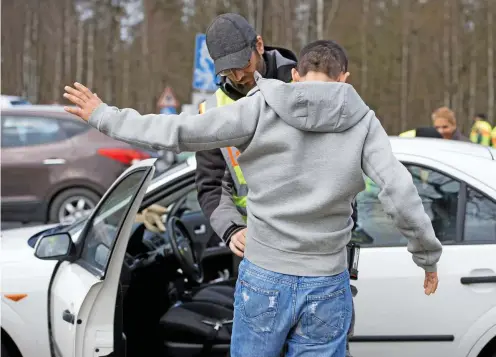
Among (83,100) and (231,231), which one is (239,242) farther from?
(83,100)

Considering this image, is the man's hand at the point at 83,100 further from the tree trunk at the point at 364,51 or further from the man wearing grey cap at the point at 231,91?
the tree trunk at the point at 364,51

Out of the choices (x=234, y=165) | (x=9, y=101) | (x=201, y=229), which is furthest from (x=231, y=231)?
(x=9, y=101)

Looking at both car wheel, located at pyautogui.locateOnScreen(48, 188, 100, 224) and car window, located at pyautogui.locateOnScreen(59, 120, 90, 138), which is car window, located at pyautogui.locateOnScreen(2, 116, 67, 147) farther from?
car wheel, located at pyautogui.locateOnScreen(48, 188, 100, 224)

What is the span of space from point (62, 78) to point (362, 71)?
1642cm

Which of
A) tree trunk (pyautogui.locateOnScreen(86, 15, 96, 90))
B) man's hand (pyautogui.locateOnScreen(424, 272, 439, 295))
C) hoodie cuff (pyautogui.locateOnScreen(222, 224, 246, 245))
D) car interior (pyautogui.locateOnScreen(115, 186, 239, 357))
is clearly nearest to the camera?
man's hand (pyautogui.locateOnScreen(424, 272, 439, 295))

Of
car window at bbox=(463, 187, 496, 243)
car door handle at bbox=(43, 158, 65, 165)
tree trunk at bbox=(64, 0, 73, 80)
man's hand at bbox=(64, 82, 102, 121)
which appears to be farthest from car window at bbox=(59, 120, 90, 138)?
tree trunk at bbox=(64, 0, 73, 80)

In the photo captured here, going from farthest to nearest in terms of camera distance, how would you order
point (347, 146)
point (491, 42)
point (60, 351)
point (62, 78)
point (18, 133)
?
point (62, 78)
point (491, 42)
point (18, 133)
point (60, 351)
point (347, 146)

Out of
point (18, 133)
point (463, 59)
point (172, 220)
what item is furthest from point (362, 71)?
point (172, 220)

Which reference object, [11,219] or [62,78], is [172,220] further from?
[62,78]

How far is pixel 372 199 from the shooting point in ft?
12.1

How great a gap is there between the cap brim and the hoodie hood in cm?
56

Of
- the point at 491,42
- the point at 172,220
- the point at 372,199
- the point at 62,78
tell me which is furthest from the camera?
the point at 62,78

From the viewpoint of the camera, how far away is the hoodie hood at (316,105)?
2.26 meters

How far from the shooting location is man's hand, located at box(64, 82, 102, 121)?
2.34 m
